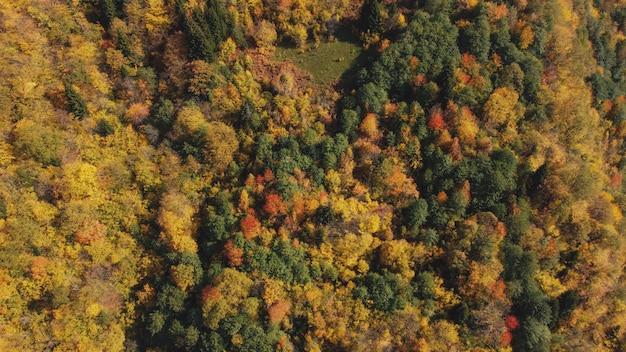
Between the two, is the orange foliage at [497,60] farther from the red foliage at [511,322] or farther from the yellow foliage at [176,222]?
the yellow foliage at [176,222]

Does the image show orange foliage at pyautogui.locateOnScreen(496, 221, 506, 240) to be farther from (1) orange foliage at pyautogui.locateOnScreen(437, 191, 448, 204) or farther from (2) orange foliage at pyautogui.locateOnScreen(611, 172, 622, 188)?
(2) orange foliage at pyautogui.locateOnScreen(611, 172, 622, 188)

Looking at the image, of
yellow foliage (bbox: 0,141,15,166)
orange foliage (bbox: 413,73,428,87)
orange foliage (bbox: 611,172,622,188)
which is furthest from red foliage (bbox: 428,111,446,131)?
yellow foliage (bbox: 0,141,15,166)

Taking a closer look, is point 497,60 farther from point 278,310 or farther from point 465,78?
point 278,310

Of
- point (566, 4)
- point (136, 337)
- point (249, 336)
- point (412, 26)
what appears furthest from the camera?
point (566, 4)

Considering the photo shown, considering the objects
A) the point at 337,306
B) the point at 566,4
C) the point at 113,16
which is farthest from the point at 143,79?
the point at 566,4

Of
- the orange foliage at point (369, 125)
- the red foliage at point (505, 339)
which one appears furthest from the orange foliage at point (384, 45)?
the red foliage at point (505, 339)

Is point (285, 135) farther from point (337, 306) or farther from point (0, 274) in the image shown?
point (0, 274)

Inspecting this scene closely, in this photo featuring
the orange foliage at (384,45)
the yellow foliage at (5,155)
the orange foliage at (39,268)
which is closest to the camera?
the orange foliage at (39,268)
